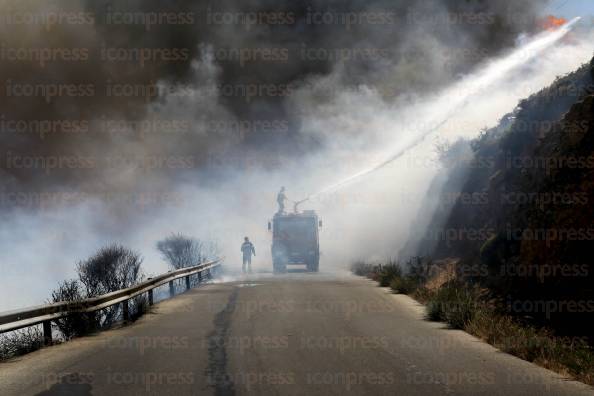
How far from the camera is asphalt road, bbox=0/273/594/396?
7410 mm

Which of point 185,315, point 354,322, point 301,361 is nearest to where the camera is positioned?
point 301,361

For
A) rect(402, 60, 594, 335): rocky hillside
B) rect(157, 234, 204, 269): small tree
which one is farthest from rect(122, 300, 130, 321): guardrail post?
rect(157, 234, 204, 269): small tree

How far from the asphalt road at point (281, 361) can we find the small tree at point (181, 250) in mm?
26386

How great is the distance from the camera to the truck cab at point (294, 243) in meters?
34.8

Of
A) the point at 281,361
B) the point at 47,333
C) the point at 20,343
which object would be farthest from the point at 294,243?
the point at 281,361

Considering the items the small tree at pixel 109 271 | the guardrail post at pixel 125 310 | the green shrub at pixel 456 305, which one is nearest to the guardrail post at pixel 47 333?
the guardrail post at pixel 125 310

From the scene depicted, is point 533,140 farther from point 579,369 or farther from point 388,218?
point 388,218

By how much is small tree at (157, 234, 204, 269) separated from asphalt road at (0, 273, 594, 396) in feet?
86.6

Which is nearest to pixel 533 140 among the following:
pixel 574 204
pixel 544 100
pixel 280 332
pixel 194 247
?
pixel 544 100

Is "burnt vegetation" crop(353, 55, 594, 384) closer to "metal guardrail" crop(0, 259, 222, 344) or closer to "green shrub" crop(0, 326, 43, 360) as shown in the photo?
→ "metal guardrail" crop(0, 259, 222, 344)

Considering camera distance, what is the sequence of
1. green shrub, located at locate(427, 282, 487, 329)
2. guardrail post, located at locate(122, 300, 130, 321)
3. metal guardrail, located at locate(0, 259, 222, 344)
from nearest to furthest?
metal guardrail, located at locate(0, 259, 222, 344) → green shrub, located at locate(427, 282, 487, 329) → guardrail post, located at locate(122, 300, 130, 321)

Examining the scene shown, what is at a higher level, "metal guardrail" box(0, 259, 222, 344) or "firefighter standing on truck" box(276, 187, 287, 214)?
"firefighter standing on truck" box(276, 187, 287, 214)

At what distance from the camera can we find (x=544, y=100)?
19.1m

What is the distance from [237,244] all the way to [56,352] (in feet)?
186
